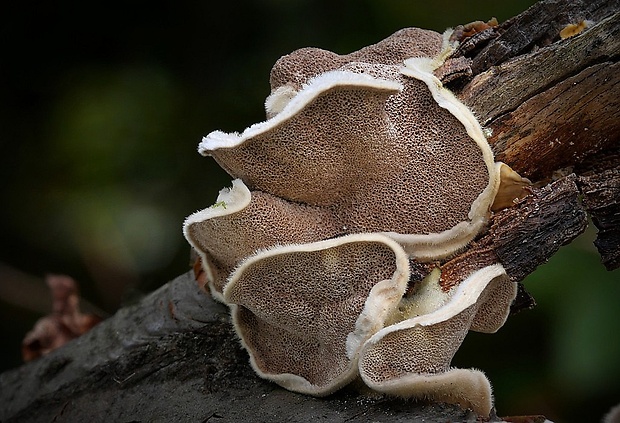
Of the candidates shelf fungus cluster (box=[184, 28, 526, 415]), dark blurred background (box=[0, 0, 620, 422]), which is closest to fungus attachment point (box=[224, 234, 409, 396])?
shelf fungus cluster (box=[184, 28, 526, 415])

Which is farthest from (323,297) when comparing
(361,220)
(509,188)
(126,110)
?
(126,110)

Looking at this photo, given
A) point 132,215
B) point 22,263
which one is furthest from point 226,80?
point 22,263

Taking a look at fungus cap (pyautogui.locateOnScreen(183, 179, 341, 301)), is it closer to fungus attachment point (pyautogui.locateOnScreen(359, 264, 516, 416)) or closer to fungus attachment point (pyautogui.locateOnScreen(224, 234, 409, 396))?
fungus attachment point (pyautogui.locateOnScreen(224, 234, 409, 396))

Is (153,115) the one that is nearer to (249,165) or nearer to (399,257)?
(249,165)

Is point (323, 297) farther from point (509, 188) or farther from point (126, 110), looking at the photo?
point (126, 110)

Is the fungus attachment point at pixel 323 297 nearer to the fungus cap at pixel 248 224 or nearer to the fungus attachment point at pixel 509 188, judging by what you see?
the fungus cap at pixel 248 224

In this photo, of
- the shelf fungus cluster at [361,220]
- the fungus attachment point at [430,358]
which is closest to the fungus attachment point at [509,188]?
the shelf fungus cluster at [361,220]
